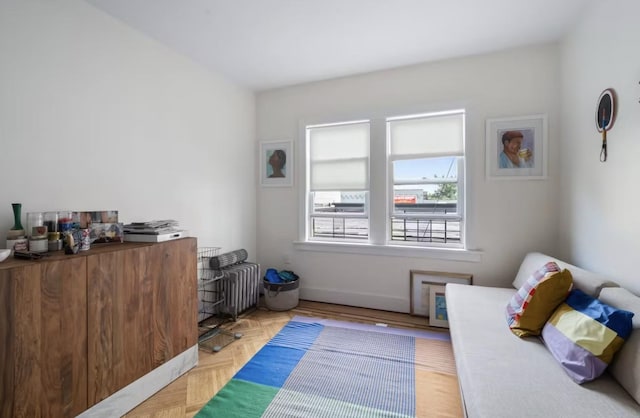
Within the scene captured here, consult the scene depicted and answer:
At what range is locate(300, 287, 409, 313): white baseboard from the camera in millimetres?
3215

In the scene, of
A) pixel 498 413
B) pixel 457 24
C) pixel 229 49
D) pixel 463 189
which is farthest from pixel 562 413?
pixel 229 49

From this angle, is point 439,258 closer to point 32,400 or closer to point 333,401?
point 333,401

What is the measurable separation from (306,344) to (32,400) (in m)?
1.77

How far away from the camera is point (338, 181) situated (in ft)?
11.6

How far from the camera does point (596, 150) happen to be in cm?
206

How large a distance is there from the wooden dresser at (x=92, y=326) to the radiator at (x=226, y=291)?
2.43 ft

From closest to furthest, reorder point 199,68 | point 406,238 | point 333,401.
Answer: point 333,401 < point 199,68 < point 406,238

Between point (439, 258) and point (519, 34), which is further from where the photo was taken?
point (439, 258)

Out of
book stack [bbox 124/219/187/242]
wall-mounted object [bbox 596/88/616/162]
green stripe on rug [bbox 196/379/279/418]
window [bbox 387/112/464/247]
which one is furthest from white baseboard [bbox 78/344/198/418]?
wall-mounted object [bbox 596/88/616/162]

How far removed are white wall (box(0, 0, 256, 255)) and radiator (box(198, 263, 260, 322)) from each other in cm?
41

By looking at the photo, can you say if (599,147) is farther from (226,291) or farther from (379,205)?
(226,291)

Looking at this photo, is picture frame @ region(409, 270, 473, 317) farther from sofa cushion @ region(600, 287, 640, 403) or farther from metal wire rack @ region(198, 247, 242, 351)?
metal wire rack @ region(198, 247, 242, 351)

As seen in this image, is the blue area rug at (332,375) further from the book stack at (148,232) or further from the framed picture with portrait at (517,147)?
the framed picture with portrait at (517,147)

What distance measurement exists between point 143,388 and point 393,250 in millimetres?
2550
